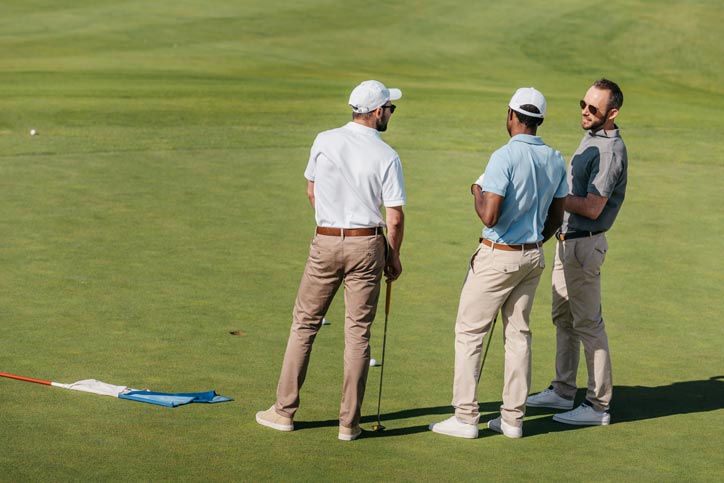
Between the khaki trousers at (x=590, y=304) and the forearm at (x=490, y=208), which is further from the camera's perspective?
the khaki trousers at (x=590, y=304)

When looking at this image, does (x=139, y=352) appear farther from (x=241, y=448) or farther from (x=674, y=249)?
(x=674, y=249)

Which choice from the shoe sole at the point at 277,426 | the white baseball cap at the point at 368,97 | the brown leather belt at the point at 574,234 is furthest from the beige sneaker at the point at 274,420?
the brown leather belt at the point at 574,234

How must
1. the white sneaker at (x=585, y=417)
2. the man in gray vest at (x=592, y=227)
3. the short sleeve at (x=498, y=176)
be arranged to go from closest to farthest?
the short sleeve at (x=498, y=176) → the man in gray vest at (x=592, y=227) → the white sneaker at (x=585, y=417)

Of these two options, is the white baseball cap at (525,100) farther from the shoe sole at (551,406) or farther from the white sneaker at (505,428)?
the shoe sole at (551,406)

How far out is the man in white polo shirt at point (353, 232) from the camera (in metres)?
7.06

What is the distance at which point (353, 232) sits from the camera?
7.12 meters

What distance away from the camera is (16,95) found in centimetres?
2228

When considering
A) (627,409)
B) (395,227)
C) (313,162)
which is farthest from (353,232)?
(627,409)

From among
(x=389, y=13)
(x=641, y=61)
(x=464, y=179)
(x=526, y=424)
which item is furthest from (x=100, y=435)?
(x=389, y=13)

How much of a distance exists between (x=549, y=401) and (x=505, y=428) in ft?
2.58

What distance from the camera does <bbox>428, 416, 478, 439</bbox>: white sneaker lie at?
23.8 feet

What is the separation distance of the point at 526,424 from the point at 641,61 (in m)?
28.4

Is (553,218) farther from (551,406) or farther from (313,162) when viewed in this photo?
(313,162)

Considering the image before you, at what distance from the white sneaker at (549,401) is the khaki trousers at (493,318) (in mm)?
709
